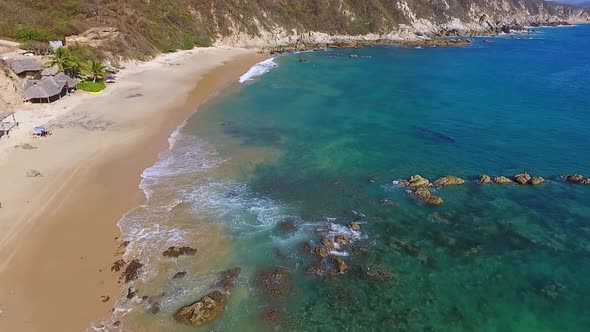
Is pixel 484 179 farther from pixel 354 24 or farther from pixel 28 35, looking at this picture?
pixel 354 24

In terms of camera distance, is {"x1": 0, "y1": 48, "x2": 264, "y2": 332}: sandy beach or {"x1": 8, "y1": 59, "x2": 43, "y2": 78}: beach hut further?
{"x1": 8, "y1": 59, "x2": 43, "y2": 78}: beach hut

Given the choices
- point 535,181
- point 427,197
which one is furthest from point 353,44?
point 427,197

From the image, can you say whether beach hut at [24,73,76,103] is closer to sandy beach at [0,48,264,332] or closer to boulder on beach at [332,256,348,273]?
sandy beach at [0,48,264,332]

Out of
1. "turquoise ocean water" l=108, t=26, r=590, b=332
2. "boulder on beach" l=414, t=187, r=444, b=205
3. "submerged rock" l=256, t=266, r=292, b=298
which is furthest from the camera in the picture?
"boulder on beach" l=414, t=187, r=444, b=205

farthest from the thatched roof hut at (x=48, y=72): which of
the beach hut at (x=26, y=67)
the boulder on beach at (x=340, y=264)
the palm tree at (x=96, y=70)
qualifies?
the boulder on beach at (x=340, y=264)

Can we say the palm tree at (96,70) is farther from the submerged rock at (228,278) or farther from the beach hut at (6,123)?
the submerged rock at (228,278)

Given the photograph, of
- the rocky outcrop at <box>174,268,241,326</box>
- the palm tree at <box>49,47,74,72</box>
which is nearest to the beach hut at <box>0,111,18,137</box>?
the palm tree at <box>49,47,74,72</box>

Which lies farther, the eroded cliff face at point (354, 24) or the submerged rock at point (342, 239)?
the eroded cliff face at point (354, 24)
